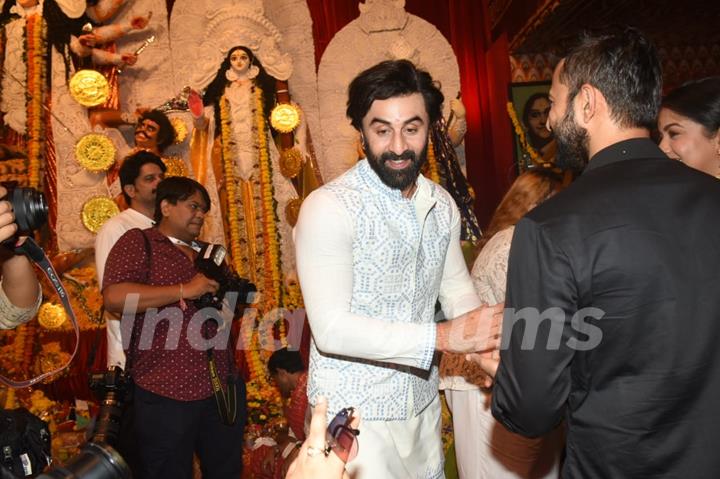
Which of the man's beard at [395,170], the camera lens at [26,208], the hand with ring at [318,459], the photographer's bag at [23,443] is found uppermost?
the man's beard at [395,170]

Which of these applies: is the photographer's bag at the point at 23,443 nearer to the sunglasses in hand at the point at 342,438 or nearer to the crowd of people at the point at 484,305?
the crowd of people at the point at 484,305

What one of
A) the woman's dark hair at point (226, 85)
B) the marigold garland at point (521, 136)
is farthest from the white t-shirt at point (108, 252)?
the marigold garland at point (521, 136)

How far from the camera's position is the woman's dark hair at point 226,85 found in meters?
6.72

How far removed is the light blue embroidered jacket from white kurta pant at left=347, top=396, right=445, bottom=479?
0.04 metres

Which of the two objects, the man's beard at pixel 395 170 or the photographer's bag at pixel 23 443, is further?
the man's beard at pixel 395 170

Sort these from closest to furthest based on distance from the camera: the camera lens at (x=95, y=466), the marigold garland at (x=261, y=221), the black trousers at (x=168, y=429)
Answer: the camera lens at (x=95, y=466) → the black trousers at (x=168, y=429) → the marigold garland at (x=261, y=221)

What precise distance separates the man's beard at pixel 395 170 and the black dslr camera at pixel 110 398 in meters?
1.58

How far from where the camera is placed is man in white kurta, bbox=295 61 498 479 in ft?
6.45

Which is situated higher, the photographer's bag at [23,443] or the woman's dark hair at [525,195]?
the woman's dark hair at [525,195]

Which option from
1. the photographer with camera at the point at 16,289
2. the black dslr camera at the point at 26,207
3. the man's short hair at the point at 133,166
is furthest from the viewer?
the man's short hair at the point at 133,166

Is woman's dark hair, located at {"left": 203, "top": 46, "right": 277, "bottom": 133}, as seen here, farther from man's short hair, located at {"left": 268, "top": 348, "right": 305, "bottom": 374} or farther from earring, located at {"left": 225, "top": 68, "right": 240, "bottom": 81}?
man's short hair, located at {"left": 268, "top": 348, "right": 305, "bottom": 374}

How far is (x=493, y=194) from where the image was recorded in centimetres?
777

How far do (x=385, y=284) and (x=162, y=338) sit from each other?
1438 mm

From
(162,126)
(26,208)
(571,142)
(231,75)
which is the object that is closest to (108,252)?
(26,208)
